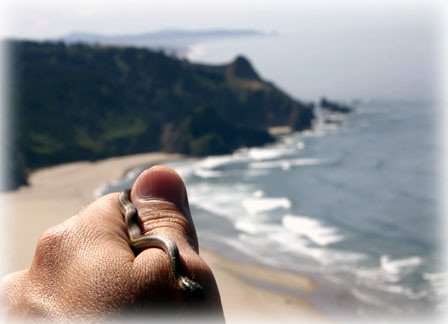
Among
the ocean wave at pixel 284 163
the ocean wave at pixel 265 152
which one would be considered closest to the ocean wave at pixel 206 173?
the ocean wave at pixel 284 163

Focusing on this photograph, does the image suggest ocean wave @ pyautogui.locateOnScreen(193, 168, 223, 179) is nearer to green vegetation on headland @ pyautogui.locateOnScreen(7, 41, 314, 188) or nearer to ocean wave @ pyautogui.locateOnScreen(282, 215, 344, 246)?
green vegetation on headland @ pyautogui.locateOnScreen(7, 41, 314, 188)

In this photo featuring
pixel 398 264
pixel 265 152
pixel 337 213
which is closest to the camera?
pixel 398 264

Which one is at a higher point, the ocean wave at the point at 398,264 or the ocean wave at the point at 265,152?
the ocean wave at the point at 398,264

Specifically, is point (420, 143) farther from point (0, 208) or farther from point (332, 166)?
point (0, 208)

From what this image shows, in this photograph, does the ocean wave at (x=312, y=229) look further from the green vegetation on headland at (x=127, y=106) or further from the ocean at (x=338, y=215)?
the green vegetation on headland at (x=127, y=106)

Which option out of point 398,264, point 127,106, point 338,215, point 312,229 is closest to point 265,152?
point 127,106

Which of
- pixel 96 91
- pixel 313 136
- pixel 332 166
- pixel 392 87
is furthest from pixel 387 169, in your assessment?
pixel 392 87

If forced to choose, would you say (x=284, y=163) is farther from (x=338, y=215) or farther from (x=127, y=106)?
(x=127, y=106)
